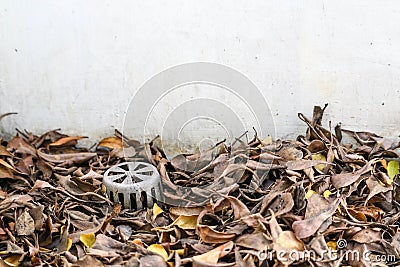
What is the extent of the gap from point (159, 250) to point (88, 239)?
295 mm

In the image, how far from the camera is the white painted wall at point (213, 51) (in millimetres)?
2932

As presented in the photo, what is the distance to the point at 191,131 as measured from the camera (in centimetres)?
316

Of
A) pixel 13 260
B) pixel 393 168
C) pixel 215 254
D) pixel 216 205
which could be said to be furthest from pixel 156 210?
pixel 393 168

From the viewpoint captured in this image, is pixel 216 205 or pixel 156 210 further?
pixel 156 210

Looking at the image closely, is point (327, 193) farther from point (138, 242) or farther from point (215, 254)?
point (138, 242)

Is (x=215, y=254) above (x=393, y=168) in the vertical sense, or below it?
below

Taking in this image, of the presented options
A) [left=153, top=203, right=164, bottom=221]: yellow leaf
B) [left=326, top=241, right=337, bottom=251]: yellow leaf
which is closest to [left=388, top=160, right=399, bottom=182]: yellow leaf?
[left=326, top=241, right=337, bottom=251]: yellow leaf

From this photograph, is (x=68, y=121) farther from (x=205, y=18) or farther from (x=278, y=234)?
(x=278, y=234)

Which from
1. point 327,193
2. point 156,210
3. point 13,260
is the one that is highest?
point 327,193

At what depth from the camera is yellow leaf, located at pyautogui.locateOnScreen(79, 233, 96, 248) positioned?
8.36 feet

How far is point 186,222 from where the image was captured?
262 cm

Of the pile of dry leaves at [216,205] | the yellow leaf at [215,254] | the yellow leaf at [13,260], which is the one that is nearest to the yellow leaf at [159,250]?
the pile of dry leaves at [216,205]

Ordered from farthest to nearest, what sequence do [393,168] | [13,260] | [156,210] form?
[393,168], [156,210], [13,260]

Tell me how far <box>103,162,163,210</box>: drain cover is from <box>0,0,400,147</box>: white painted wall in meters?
0.47
